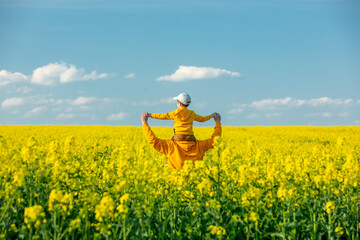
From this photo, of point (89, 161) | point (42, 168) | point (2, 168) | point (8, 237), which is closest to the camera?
point (8, 237)

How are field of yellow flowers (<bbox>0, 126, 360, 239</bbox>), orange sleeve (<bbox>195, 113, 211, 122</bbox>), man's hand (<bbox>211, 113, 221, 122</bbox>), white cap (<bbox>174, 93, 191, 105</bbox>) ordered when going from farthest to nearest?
man's hand (<bbox>211, 113, 221, 122</bbox>) < orange sleeve (<bbox>195, 113, 211, 122</bbox>) < white cap (<bbox>174, 93, 191, 105</bbox>) < field of yellow flowers (<bbox>0, 126, 360, 239</bbox>)

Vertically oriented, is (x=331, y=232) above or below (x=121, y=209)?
below

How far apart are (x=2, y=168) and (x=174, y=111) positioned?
298 cm

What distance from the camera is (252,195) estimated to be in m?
4.29

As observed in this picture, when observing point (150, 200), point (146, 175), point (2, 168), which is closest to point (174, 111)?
point (146, 175)

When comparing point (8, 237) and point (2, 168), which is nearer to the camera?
point (8, 237)

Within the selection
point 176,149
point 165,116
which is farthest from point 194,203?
point 165,116

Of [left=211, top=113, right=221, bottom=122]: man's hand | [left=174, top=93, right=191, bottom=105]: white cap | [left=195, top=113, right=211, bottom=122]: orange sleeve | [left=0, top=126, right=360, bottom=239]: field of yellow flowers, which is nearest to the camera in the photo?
[left=0, top=126, right=360, bottom=239]: field of yellow flowers

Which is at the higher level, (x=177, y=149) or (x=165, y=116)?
(x=165, y=116)

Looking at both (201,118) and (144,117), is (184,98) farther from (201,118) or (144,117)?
(144,117)

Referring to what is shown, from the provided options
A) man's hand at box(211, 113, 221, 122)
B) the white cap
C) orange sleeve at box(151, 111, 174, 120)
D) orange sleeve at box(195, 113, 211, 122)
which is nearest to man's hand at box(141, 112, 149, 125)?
orange sleeve at box(151, 111, 174, 120)

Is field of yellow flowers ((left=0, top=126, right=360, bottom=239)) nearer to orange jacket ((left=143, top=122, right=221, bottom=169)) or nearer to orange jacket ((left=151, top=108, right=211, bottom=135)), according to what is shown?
orange jacket ((left=143, top=122, right=221, bottom=169))

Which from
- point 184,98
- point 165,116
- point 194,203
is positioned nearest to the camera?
point 194,203

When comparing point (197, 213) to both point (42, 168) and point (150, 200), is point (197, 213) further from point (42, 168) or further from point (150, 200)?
point (42, 168)
